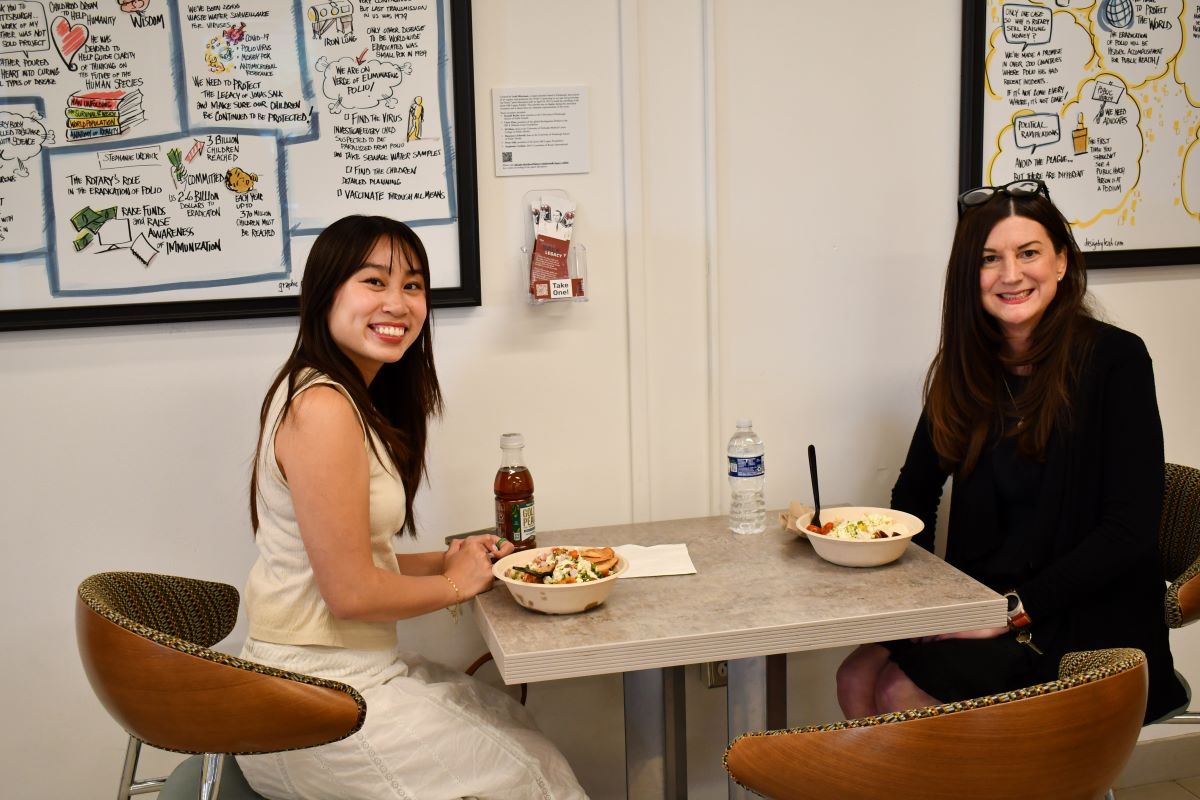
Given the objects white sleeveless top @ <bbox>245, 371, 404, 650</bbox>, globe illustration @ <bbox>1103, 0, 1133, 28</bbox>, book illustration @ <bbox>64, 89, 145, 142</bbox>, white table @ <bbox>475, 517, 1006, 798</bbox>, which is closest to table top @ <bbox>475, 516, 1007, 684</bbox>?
white table @ <bbox>475, 517, 1006, 798</bbox>

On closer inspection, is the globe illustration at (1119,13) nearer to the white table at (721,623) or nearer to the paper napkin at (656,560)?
the white table at (721,623)

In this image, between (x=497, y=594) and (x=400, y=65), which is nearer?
(x=497, y=594)

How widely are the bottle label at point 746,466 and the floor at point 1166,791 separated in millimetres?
1447

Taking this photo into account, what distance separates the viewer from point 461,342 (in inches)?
88.0

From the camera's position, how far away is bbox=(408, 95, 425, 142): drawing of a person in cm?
214

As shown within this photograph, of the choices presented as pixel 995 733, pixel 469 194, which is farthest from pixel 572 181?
pixel 995 733

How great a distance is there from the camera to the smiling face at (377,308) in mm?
1672

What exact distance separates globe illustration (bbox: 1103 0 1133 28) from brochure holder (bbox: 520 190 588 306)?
1.35 metres

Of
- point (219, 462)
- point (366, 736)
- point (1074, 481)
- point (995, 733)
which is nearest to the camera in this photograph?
point (995, 733)

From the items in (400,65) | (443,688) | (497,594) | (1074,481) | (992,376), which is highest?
(400,65)

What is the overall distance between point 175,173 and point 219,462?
0.59 metres

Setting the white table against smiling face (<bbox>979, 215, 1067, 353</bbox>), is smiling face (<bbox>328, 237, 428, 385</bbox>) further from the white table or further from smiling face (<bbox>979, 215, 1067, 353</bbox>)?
smiling face (<bbox>979, 215, 1067, 353</bbox>)

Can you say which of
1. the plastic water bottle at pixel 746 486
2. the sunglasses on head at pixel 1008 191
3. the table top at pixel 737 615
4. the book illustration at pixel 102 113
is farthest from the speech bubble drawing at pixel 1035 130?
the book illustration at pixel 102 113

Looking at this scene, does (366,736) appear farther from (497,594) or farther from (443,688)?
(497,594)
